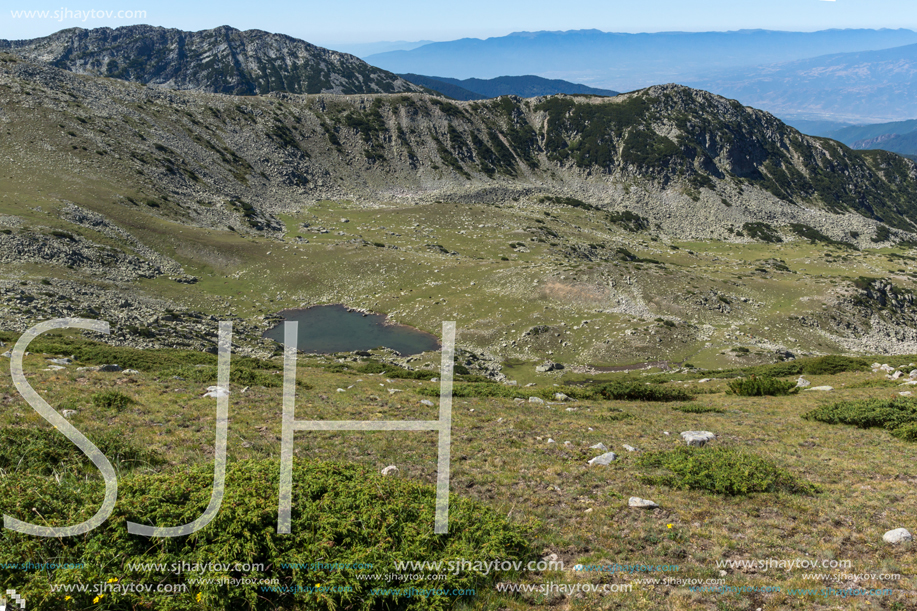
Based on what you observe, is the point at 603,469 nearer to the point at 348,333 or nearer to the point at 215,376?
the point at 215,376

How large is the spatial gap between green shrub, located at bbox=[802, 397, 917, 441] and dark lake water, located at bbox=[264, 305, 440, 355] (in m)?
37.6

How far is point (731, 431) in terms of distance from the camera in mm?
19281

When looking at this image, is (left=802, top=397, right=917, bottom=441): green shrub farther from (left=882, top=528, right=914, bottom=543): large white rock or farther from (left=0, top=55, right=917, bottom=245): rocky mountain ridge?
(left=0, top=55, right=917, bottom=245): rocky mountain ridge

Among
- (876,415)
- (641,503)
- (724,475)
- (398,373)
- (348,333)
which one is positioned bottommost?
(348,333)

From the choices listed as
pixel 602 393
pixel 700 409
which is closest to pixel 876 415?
pixel 700 409

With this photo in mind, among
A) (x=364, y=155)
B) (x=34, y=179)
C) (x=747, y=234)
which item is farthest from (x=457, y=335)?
(x=747, y=234)

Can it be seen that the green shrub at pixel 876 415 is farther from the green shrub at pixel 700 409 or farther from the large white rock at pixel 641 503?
the large white rock at pixel 641 503

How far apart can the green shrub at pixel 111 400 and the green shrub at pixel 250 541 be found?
769 centimetres

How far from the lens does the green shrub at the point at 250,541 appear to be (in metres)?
7.00

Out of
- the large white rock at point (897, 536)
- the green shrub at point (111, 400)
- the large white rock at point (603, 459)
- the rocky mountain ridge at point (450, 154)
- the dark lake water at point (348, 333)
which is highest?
the rocky mountain ridge at point (450, 154)

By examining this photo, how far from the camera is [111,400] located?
1631 centimetres

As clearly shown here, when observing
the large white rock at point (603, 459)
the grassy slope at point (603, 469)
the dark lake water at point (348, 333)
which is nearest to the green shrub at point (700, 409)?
the grassy slope at point (603, 469)

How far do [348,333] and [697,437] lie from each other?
45550mm

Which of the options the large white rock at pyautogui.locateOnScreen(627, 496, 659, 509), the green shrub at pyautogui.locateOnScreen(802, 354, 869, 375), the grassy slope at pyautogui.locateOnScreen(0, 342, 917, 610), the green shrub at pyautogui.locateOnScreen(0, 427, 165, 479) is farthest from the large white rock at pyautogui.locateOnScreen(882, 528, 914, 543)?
the green shrub at pyautogui.locateOnScreen(802, 354, 869, 375)
